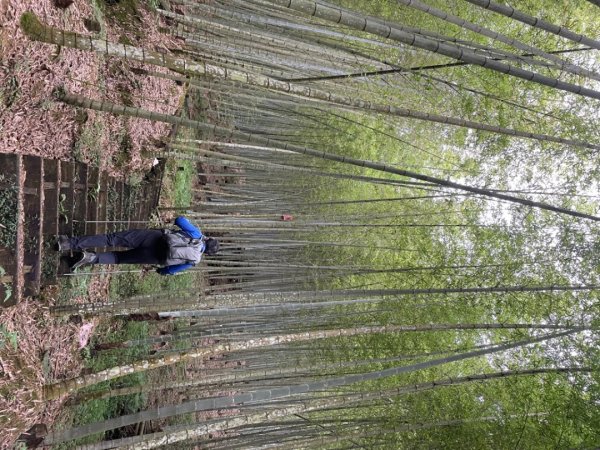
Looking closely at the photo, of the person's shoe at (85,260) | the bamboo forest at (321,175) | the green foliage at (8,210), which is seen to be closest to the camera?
the green foliage at (8,210)

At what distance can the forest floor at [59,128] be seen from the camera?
3.00 meters

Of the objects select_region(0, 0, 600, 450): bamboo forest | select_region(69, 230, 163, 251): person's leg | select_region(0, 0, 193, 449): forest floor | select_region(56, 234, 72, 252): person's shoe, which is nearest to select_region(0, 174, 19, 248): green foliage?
select_region(0, 0, 600, 450): bamboo forest

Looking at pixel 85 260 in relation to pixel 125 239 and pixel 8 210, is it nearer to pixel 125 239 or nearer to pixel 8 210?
pixel 125 239

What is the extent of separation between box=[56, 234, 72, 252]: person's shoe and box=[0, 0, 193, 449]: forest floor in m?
0.38

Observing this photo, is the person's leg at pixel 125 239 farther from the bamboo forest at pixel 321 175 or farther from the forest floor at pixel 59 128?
the forest floor at pixel 59 128

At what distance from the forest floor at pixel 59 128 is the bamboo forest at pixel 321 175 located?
0.02 m

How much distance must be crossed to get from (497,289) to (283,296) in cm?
209

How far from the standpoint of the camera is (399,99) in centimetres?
584

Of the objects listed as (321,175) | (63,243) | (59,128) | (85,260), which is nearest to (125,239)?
(85,260)

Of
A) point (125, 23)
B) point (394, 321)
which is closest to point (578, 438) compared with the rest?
point (394, 321)

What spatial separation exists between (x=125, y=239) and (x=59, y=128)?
101 cm

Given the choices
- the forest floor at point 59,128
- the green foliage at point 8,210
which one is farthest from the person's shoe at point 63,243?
the green foliage at point 8,210

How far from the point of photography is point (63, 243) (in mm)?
3543

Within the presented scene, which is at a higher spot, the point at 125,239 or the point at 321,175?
the point at 321,175
